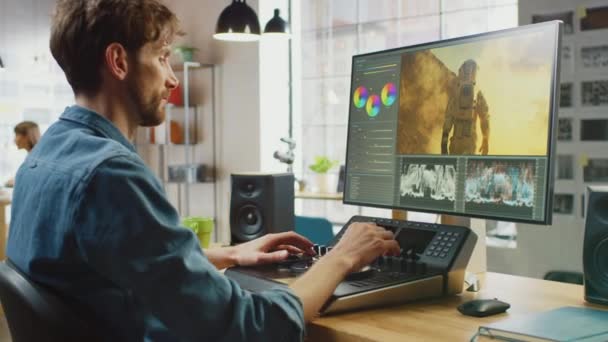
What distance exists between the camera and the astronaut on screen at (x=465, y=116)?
4.32 ft

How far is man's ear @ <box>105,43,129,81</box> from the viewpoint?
1018 millimetres

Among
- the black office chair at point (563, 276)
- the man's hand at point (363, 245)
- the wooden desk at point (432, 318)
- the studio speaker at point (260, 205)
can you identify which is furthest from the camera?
the black office chair at point (563, 276)

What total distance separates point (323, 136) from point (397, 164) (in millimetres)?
4145

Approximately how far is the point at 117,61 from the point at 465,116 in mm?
710

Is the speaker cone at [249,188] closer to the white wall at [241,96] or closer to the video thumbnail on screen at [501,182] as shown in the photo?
the video thumbnail on screen at [501,182]

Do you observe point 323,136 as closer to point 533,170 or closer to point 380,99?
point 380,99

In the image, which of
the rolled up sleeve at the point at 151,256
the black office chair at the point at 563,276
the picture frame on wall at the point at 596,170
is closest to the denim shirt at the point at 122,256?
the rolled up sleeve at the point at 151,256

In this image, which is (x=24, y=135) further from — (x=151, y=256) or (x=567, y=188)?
(x=151, y=256)

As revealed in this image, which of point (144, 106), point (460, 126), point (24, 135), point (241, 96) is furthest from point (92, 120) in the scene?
point (24, 135)

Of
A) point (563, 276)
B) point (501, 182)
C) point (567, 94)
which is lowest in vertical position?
point (563, 276)

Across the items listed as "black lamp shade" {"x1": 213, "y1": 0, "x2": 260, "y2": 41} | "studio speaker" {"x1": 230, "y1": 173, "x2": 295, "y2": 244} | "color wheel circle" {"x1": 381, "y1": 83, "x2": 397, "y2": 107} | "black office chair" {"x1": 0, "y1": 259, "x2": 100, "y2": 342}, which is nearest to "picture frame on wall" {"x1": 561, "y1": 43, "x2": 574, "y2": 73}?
"black lamp shade" {"x1": 213, "y1": 0, "x2": 260, "y2": 41}

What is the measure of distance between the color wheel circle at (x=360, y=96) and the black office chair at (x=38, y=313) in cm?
93

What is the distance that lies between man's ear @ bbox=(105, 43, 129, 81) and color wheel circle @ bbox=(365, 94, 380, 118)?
2.25 feet

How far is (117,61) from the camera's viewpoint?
1026mm
